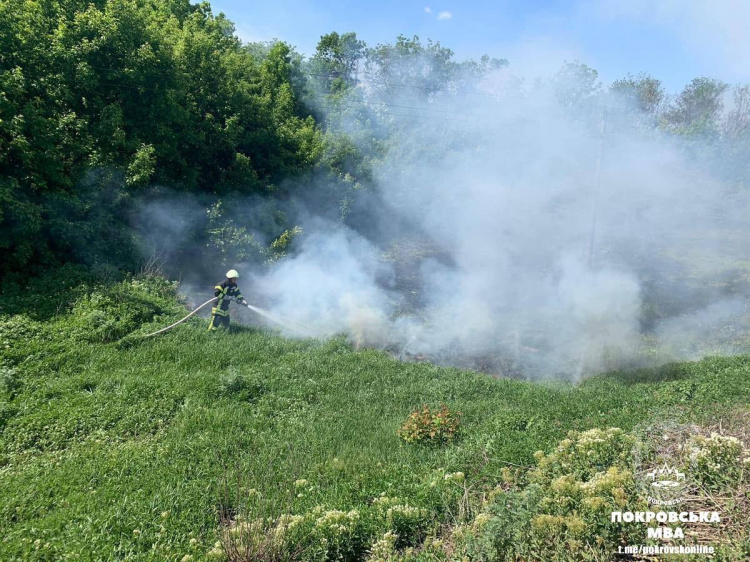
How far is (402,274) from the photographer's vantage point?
14836 mm

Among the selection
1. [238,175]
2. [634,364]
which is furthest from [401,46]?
[634,364]

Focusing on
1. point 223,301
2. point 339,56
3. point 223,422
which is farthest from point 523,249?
point 339,56

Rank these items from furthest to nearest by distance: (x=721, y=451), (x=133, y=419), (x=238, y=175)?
(x=238, y=175) < (x=133, y=419) < (x=721, y=451)

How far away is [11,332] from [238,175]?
9.85 m

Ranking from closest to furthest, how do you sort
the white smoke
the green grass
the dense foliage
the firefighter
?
1. the green grass
2. the firefighter
3. the dense foliage
4. the white smoke

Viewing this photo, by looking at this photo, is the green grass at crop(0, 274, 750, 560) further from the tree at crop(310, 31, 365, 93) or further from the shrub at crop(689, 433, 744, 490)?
the tree at crop(310, 31, 365, 93)

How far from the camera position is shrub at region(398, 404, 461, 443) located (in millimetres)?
5754

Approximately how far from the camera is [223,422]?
5.88 meters

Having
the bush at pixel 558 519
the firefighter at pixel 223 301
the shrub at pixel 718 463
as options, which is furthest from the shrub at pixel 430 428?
the firefighter at pixel 223 301

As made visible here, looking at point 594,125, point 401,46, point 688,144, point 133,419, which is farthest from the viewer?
point 401,46

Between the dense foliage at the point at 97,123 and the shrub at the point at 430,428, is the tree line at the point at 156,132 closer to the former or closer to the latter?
the dense foliage at the point at 97,123

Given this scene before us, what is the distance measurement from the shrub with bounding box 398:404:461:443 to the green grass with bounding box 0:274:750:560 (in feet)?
0.53

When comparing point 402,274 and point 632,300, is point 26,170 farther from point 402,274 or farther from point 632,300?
point 632,300

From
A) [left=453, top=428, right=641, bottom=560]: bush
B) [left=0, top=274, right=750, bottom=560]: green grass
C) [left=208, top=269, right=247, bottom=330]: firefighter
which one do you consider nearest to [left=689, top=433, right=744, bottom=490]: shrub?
[left=453, top=428, right=641, bottom=560]: bush
